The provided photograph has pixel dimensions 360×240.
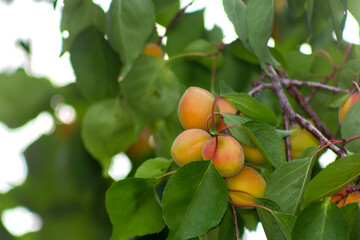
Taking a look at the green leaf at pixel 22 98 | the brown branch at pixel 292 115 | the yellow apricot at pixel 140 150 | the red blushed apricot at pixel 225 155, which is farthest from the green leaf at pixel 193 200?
the green leaf at pixel 22 98

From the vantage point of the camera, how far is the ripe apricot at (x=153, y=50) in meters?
1.03

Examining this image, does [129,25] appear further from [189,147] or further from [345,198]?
[345,198]

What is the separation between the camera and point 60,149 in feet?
4.26

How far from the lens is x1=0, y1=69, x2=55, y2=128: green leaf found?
131 cm

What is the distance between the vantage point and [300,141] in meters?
0.75

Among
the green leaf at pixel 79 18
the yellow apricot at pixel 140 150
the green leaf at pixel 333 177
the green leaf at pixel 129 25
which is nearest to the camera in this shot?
the green leaf at pixel 333 177

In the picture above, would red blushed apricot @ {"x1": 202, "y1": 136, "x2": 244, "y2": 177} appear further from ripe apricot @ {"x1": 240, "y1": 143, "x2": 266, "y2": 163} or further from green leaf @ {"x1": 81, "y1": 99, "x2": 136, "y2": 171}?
green leaf @ {"x1": 81, "y1": 99, "x2": 136, "y2": 171}

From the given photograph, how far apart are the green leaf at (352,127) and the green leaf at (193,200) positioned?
0.58 ft

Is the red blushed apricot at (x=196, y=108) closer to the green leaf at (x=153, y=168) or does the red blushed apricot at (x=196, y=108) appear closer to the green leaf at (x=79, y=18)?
the green leaf at (x=153, y=168)

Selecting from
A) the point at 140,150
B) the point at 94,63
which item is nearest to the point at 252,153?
the point at 94,63

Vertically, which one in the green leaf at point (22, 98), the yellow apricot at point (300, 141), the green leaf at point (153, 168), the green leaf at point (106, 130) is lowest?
the green leaf at point (22, 98)

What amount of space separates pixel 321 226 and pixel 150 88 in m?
0.50

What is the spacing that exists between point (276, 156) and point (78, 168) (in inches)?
29.7

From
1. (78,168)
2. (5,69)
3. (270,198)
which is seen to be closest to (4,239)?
(78,168)
